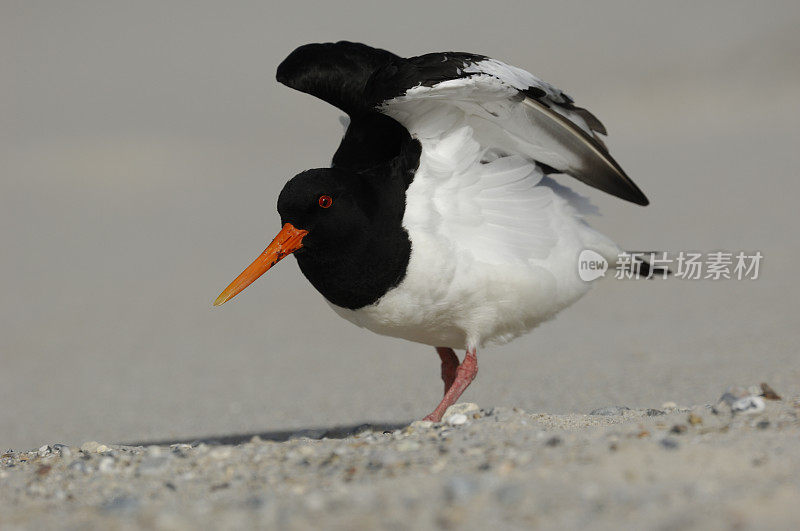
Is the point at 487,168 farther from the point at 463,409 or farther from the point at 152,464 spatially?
the point at 152,464

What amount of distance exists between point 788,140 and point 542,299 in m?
10.6

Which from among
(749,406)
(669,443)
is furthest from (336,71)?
(669,443)

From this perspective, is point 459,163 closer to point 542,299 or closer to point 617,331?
point 542,299

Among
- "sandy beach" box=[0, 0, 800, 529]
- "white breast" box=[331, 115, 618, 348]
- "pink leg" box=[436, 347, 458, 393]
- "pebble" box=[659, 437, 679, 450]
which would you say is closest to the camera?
"sandy beach" box=[0, 0, 800, 529]

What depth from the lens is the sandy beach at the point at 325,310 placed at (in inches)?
112

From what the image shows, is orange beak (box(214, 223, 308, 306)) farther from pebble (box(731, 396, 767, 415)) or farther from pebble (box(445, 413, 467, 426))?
pebble (box(731, 396, 767, 415))

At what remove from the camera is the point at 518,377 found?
722cm

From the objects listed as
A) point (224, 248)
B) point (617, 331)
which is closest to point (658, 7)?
point (224, 248)

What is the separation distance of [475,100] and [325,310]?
551 centimetres

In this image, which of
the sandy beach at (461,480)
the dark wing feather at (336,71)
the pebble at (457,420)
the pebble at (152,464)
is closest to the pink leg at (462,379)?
the pebble at (457,420)

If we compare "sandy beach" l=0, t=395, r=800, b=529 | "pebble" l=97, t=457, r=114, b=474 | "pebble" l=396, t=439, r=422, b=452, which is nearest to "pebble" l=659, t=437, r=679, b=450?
"sandy beach" l=0, t=395, r=800, b=529

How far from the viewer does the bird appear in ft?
14.3

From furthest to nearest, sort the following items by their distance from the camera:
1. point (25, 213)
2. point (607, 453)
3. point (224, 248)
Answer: point (25, 213)
point (224, 248)
point (607, 453)

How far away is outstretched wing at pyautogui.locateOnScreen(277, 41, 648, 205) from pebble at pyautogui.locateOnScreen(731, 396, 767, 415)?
152 cm
